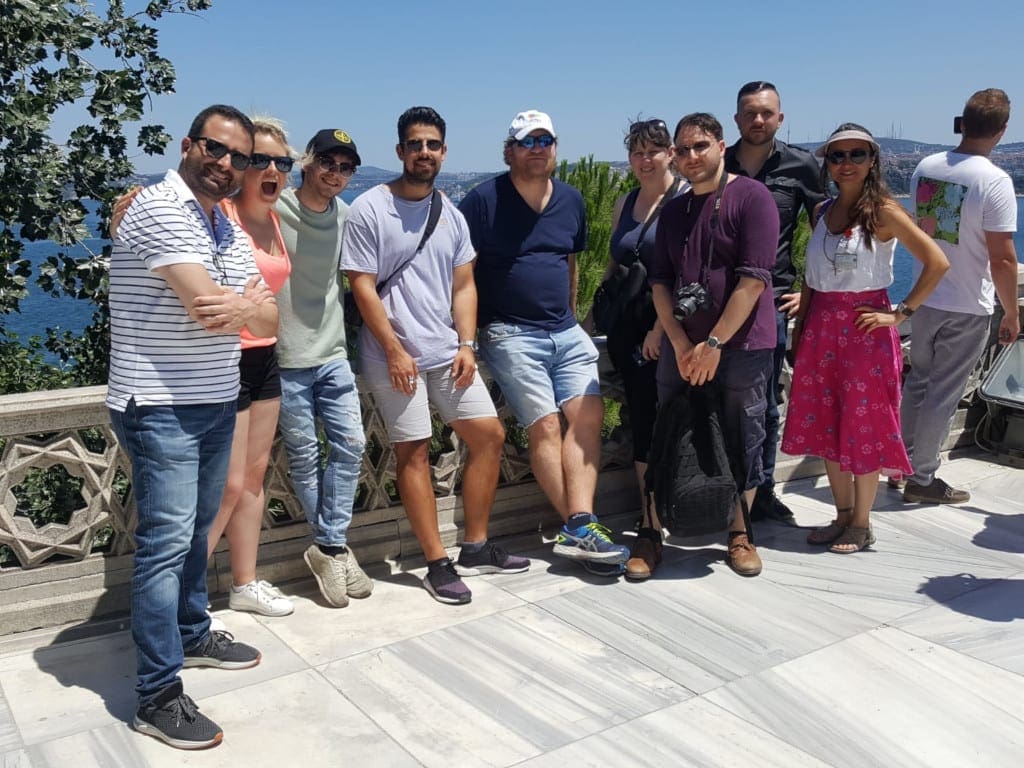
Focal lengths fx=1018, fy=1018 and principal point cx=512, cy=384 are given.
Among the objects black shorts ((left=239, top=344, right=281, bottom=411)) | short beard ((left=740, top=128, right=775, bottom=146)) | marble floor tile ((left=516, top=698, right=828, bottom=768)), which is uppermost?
short beard ((left=740, top=128, right=775, bottom=146))

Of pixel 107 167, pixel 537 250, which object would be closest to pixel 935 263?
pixel 537 250

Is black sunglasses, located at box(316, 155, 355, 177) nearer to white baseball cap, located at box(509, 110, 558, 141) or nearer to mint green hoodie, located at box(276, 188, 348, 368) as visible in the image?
mint green hoodie, located at box(276, 188, 348, 368)

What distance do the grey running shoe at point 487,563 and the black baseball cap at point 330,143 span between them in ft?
5.79

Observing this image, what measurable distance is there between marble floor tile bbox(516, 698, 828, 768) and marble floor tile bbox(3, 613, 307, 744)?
3.66 ft

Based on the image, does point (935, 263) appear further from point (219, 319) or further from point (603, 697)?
point (219, 319)

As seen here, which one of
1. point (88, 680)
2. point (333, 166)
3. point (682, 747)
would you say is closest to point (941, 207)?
point (333, 166)

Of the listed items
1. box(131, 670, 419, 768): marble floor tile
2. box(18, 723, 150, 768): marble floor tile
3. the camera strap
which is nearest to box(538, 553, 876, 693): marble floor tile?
box(131, 670, 419, 768): marble floor tile

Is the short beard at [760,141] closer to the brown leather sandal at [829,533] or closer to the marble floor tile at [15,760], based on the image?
the brown leather sandal at [829,533]

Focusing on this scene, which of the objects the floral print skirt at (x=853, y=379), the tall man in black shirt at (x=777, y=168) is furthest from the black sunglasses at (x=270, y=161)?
the floral print skirt at (x=853, y=379)

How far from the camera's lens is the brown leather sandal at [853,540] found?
4758 mm

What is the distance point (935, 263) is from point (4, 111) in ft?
13.9

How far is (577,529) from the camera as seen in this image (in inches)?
175

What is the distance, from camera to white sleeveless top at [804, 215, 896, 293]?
4.54 meters

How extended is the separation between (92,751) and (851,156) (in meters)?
3.70
